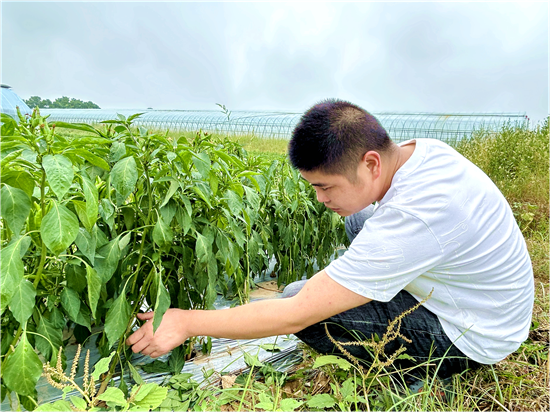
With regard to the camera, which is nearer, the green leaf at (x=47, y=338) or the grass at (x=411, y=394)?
the green leaf at (x=47, y=338)

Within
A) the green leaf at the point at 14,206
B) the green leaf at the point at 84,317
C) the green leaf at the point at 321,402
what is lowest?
the green leaf at the point at 321,402

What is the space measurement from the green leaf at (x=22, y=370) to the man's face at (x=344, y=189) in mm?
1076

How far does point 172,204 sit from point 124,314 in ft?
1.34

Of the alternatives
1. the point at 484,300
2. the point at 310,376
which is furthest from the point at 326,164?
the point at 310,376

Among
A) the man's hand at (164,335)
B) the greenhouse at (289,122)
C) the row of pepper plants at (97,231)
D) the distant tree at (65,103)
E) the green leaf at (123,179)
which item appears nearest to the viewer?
the row of pepper plants at (97,231)

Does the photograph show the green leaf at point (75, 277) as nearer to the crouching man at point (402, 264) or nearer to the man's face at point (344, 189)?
the crouching man at point (402, 264)

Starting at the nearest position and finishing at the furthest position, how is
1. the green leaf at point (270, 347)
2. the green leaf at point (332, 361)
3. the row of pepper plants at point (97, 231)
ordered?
1. the row of pepper plants at point (97, 231)
2. the green leaf at point (332, 361)
3. the green leaf at point (270, 347)

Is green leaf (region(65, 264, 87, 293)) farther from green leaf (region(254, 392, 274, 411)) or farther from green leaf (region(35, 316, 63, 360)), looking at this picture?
green leaf (region(254, 392, 274, 411))

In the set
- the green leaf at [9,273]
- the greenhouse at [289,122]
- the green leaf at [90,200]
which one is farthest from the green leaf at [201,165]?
the greenhouse at [289,122]

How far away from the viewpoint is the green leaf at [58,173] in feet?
4.05

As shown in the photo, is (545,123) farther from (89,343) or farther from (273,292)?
(89,343)

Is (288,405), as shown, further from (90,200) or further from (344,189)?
(90,200)

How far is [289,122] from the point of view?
1648 centimetres

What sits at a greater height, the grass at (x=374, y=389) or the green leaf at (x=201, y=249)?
the green leaf at (x=201, y=249)
